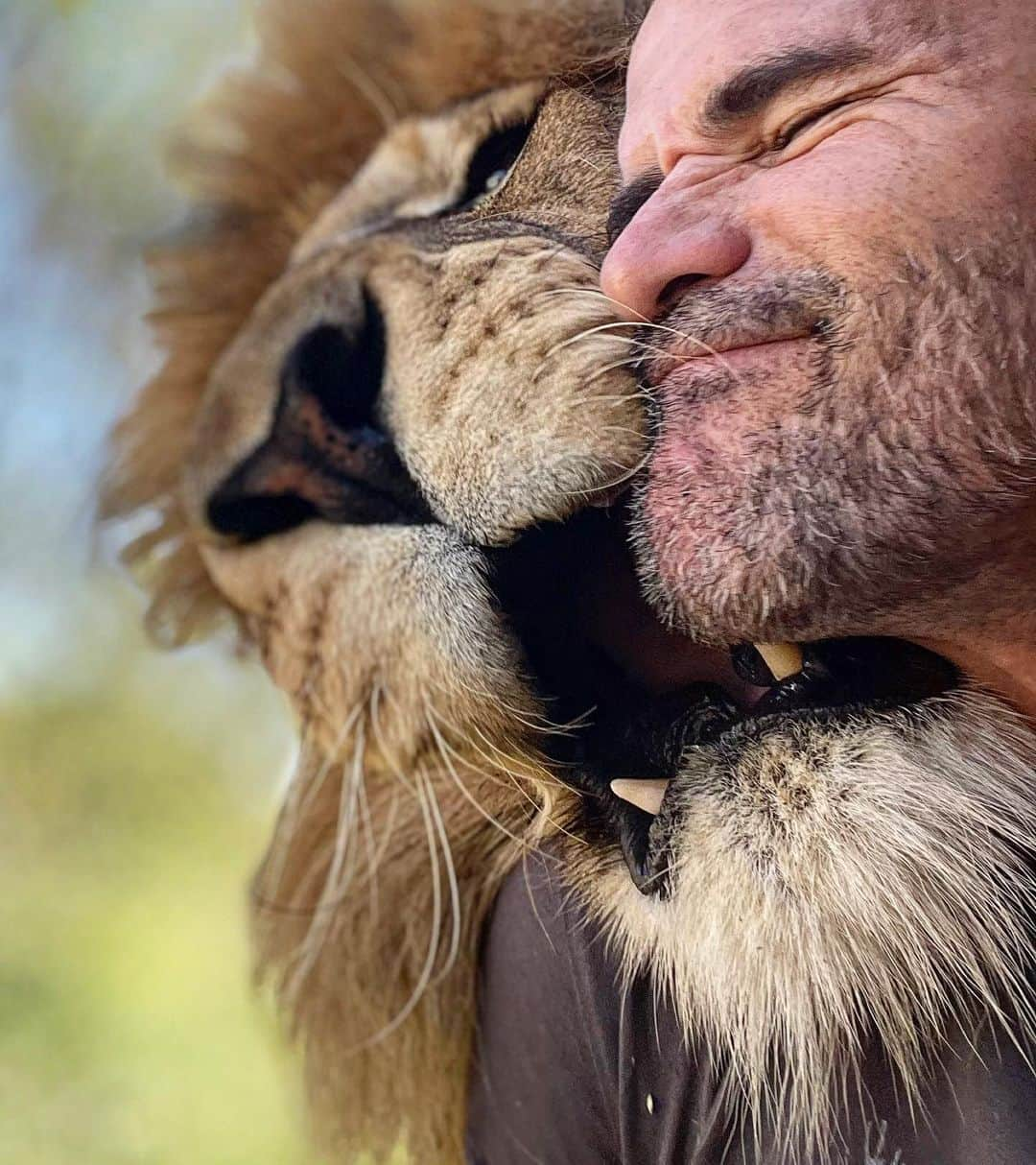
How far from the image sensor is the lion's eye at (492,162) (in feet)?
1.48

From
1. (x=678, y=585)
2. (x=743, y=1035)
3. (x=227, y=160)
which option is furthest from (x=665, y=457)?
(x=227, y=160)

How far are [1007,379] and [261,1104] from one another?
96cm

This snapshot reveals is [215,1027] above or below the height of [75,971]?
below

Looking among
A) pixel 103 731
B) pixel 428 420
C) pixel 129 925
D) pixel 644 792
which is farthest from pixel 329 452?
pixel 129 925

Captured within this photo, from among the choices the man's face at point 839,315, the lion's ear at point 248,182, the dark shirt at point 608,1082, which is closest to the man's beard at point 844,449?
the man's face at point 839,315

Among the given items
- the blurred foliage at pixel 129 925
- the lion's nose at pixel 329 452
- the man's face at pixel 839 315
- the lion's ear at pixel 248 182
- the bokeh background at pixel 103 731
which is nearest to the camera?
the man's face at pixel 839 315

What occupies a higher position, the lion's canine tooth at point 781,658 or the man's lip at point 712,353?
the man's lip at point 712,353

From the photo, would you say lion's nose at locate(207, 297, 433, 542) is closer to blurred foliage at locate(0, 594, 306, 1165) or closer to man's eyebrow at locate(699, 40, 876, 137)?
man's eyebrow at locate(699, 40, 876, 137)

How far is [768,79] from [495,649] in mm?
179

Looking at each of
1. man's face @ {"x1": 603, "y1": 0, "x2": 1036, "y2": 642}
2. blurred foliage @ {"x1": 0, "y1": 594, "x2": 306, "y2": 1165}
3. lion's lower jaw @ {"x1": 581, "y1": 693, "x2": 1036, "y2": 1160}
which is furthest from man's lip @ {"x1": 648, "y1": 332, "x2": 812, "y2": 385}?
blurred foliage @ {"x1": 0, "y1": 594, "x2": 306, "y2": 1165}

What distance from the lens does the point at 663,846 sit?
1.22ft

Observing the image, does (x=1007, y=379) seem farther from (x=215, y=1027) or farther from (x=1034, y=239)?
(x=215, y=1027)

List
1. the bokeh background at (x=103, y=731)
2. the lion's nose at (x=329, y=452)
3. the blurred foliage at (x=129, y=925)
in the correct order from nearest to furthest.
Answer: the lion's nose at (x=329, y=452), the bokeh background at (x=103, y=731), the blurred foliage at (x=129, y=925)

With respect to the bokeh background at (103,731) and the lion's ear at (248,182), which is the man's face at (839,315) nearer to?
the lion's ear at (248,182)
